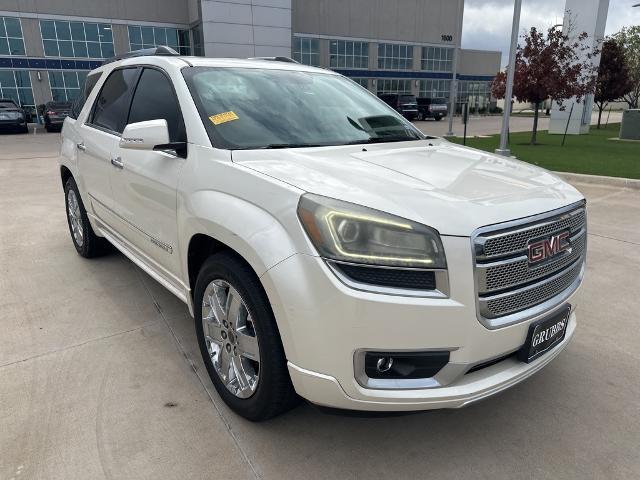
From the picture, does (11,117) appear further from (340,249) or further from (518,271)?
(518,271)

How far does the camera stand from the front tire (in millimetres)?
2150

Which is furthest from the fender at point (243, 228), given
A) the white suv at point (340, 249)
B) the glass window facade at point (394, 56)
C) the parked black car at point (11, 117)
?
the glass window facade at point (394, 56)

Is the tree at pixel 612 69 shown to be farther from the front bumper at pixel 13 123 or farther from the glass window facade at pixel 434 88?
the front bumper at pixel 13 123

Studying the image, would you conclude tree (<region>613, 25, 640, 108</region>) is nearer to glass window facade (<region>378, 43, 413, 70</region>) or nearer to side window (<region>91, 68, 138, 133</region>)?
glass window facade (<region>378, 43, 413, 70</region>)

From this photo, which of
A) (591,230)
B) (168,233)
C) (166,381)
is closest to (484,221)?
(168,233)

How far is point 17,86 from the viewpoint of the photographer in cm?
3362

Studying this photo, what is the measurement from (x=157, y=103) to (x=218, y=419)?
6.66 feet

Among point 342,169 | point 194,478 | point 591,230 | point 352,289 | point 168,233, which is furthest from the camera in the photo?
point 591,230

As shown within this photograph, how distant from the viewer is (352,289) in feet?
6.10

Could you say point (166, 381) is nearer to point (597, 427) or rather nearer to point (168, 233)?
point (168, 233)

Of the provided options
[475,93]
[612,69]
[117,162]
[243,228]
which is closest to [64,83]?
[612,69]

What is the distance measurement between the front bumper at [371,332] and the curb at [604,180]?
8126 mm

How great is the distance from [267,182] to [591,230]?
208 inches

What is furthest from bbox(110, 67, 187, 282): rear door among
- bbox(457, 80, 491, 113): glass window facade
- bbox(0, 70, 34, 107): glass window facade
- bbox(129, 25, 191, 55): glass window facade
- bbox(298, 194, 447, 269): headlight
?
bbox(457, 80, 491, 113): glass window facade
